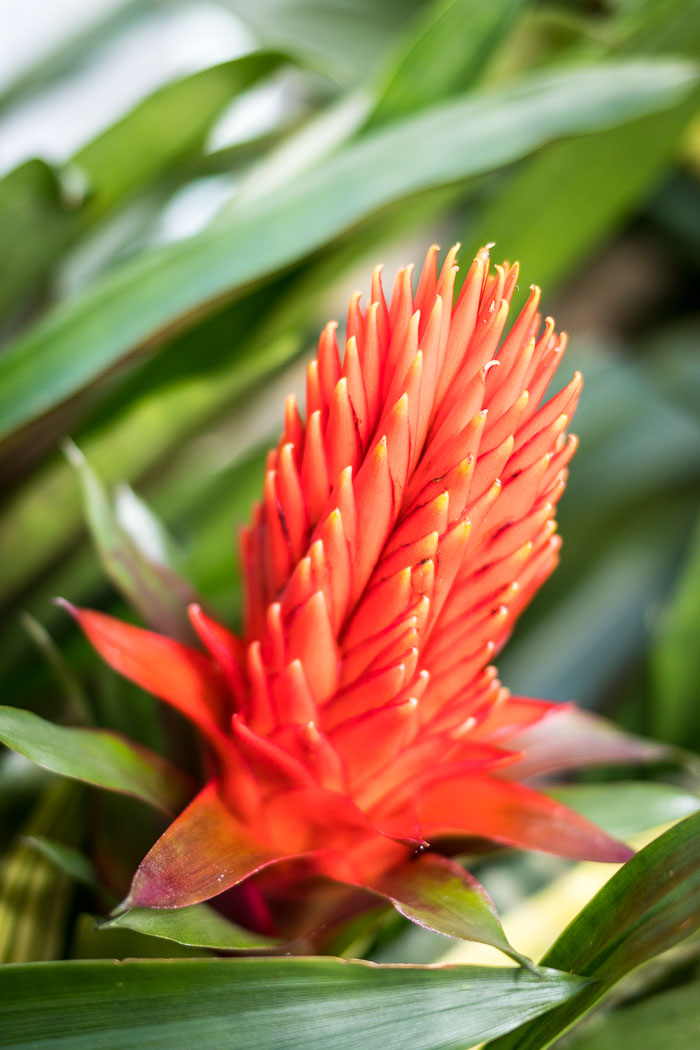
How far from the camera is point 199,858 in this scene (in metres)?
0.27

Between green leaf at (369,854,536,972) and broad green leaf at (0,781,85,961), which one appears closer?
green leaf at (369,854,536,972)

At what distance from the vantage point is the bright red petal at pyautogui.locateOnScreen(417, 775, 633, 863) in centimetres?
30

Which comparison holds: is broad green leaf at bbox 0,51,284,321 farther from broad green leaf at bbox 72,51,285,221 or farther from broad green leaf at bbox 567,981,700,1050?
broad green leaf at bbox 567,981,700,1050

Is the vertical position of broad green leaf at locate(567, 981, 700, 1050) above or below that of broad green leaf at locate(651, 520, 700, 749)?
below

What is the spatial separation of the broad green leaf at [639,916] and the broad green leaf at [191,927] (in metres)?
0.10

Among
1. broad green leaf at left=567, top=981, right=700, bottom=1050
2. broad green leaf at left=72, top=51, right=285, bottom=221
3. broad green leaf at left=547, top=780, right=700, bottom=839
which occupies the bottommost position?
broad green leaf at left=567, top=981, right=700, bottom=1050

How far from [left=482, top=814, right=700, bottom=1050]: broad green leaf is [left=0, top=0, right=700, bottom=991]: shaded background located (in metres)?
0.19

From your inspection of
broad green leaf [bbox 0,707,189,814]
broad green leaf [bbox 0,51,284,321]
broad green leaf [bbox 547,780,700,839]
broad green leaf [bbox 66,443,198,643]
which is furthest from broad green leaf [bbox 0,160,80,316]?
broad green leaf [bbox 547,780,700,839]

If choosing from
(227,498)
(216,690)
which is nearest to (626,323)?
(227,498)

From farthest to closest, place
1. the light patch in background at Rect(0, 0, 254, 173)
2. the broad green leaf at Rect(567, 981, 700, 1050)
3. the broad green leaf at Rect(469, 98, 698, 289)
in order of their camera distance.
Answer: the light patch in background at Rect(0, 0, 254, 173)
the broad green leaf at Rect(469, 98, 698, 289)
the broad green leaf at Rect(567, 981, 700, 1050)

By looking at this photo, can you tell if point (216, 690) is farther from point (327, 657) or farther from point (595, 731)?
point (595, 731)

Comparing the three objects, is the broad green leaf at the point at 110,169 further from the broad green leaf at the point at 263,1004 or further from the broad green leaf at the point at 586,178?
the broad green leaf at the point at 263,1004

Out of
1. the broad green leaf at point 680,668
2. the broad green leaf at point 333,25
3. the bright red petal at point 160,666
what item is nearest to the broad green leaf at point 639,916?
the bright red petal at point 160,666

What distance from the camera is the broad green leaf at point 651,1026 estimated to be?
35 cm
